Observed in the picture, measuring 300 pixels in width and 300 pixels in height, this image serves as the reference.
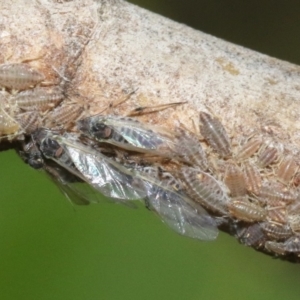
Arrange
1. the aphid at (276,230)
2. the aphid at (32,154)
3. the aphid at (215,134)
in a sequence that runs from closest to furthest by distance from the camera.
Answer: the aphid at (215,134)
the aphid at (276,230)
the aphid at (32,154)

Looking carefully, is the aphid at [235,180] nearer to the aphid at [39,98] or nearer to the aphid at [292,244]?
the aphid at [292,244]

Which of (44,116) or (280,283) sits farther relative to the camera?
(280,283)

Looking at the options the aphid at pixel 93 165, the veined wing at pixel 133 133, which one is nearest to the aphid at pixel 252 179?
the veined wing at pixel 133 133

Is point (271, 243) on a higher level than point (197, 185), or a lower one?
lower

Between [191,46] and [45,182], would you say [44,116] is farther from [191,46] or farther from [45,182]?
[45,182]

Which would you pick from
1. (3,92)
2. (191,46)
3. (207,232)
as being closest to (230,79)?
(191,46)

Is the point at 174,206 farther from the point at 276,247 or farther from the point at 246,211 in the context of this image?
the point at 276,247
